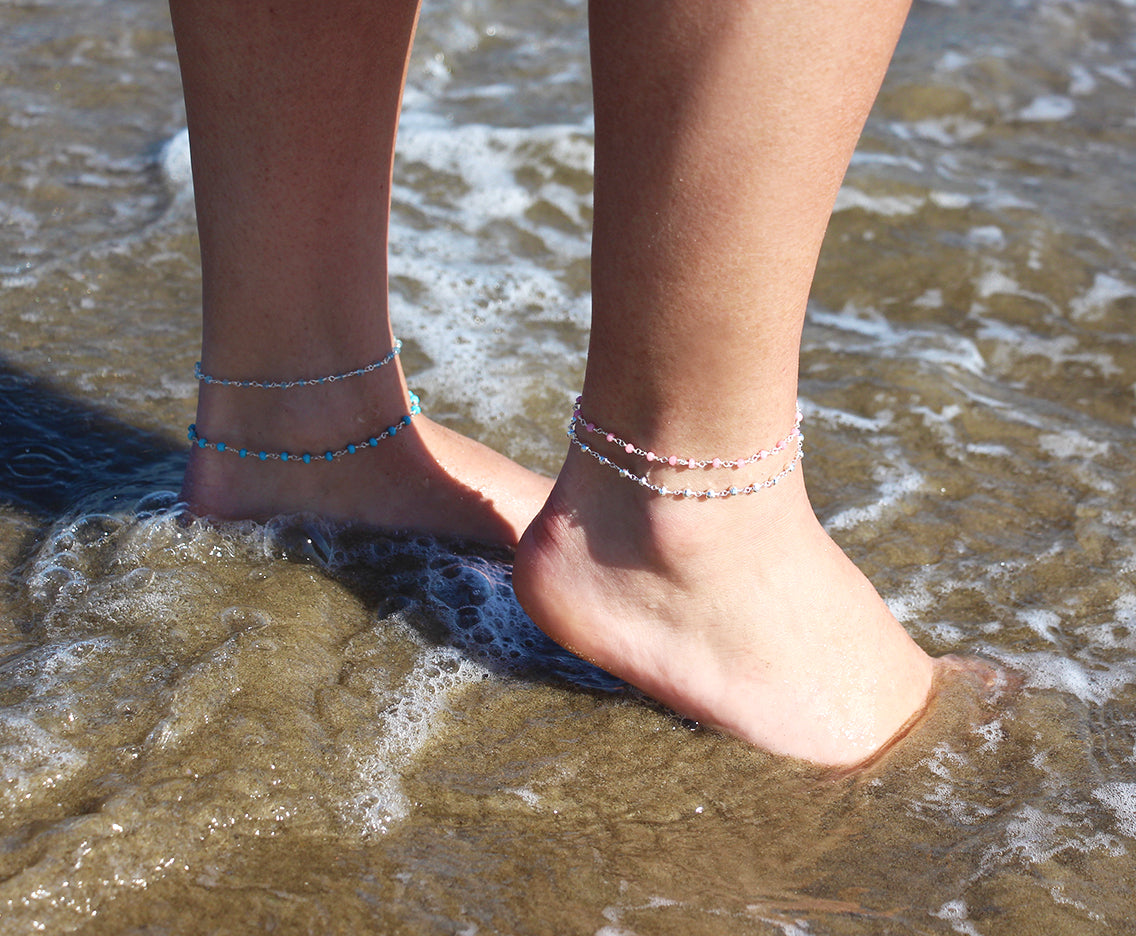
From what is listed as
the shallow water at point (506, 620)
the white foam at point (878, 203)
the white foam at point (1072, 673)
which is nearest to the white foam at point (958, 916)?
the shallow water at point (506, 620)

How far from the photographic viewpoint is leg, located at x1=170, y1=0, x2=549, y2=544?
141 centimetres

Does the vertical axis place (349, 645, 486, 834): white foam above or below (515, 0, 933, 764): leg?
below

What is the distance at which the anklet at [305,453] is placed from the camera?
1.62 metres

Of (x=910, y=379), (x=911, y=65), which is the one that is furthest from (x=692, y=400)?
(x=911, y=65)

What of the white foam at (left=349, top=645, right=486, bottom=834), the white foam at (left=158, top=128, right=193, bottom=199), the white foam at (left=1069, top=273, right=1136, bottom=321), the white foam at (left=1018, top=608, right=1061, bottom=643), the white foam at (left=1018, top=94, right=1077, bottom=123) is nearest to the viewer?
the white foam at (left=349, top=645, right=486, bottom=834)

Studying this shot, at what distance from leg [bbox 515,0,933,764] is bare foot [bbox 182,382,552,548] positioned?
0.95 feet

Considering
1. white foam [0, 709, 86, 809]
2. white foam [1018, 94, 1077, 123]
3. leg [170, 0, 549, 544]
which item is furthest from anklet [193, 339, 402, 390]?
white foam [1018, 94, 1077, 123]

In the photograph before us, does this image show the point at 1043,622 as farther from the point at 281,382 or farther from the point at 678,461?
the point at 281,382

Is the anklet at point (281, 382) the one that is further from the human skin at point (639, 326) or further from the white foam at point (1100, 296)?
the white foam at point (1100, 296)

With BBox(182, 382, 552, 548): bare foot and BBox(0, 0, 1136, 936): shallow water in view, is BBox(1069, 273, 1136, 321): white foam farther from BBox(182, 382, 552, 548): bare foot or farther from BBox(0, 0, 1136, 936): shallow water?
BBox(182, 382, 552, 548): bare foot

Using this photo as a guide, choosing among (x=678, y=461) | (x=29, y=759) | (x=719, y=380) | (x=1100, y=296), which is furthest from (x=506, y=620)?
(x=1100, y=296)

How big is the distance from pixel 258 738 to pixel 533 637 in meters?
0.45

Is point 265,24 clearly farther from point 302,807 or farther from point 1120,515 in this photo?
point 1120,515

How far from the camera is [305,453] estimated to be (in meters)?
1.64
